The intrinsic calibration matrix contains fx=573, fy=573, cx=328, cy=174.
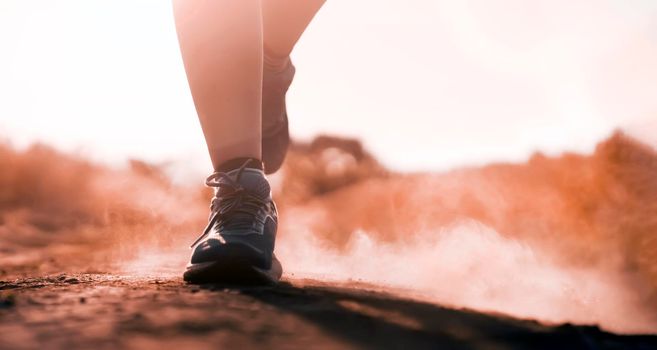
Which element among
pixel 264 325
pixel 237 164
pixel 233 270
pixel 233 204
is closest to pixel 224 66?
pixel 237 164

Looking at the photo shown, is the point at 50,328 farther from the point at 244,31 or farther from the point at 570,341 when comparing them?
the point at 244,31

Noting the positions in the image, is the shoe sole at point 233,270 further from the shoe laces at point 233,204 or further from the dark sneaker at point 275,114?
the dark sneaker at point 275,114

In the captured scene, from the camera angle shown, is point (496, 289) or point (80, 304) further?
point (496, 289)

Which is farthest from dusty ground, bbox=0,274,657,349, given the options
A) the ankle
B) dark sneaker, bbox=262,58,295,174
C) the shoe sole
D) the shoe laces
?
dark sneaker, bbox=262,58,295,174

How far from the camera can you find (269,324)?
88cm

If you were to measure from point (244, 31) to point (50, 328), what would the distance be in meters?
0.99

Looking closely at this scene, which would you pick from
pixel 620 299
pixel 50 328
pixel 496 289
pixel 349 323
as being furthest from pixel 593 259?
pixel 50 328

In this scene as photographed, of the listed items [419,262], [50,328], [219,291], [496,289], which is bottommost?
[50,328]

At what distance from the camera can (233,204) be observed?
1.59 metres

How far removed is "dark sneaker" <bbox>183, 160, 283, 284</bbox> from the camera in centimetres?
140

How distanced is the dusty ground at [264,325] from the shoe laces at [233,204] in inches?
16.3

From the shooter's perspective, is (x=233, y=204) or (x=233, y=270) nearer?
(x=233, y=270)

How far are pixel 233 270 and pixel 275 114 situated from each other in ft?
3.93

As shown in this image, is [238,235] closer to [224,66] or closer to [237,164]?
[237,164]
